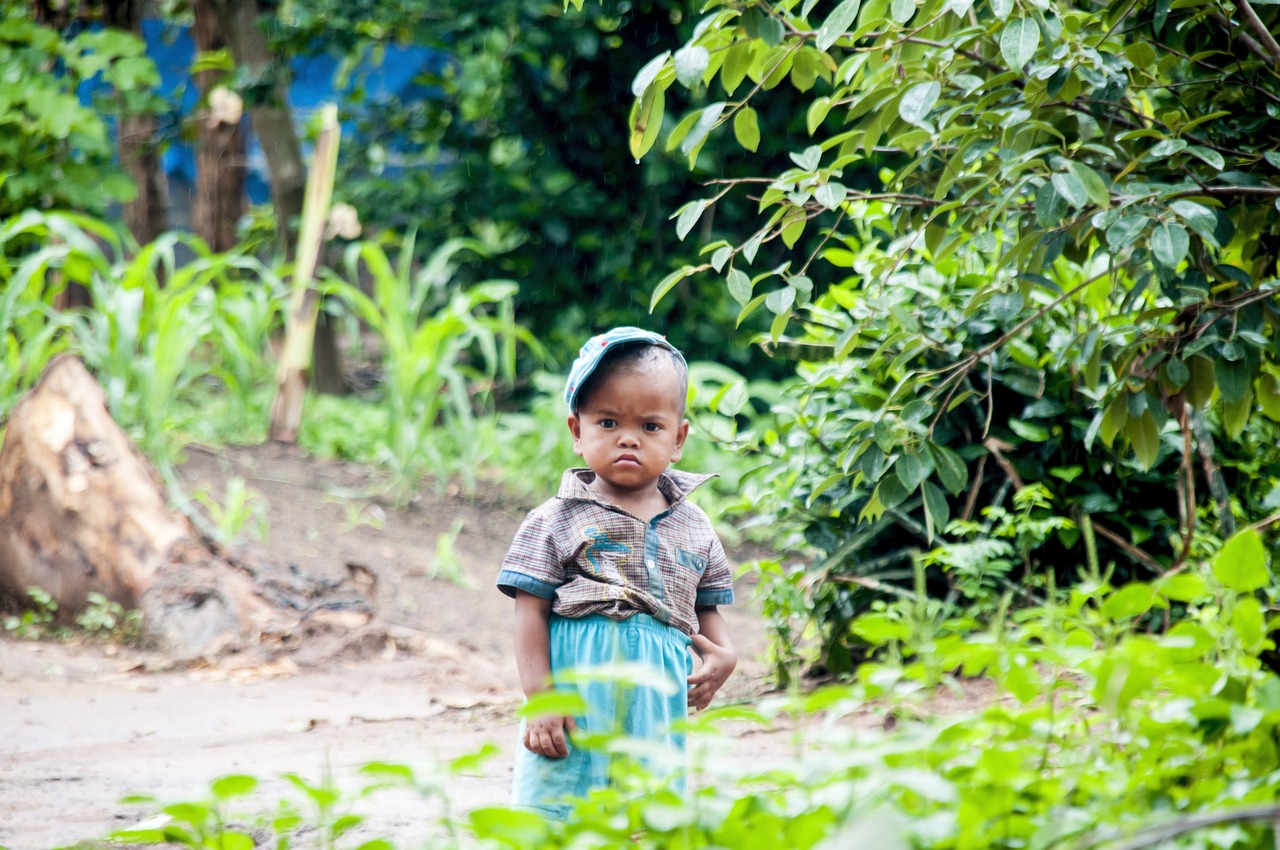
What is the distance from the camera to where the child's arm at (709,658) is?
2.15 m

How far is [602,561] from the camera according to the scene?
2.08 m

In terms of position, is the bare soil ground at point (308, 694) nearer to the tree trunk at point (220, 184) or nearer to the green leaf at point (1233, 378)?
the green leaf at point (1233, 378)

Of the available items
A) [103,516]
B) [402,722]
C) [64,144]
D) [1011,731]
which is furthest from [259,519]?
[1011,731]

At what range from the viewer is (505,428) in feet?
24.6

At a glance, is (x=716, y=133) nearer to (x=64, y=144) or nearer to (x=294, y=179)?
(x=294, y=179)

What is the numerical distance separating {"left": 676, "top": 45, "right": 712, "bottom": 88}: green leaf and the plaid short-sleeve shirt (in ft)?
2.42

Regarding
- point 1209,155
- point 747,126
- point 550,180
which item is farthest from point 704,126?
point 550,180

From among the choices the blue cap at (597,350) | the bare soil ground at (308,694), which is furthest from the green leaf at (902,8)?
the bare soil ground at (308,694)

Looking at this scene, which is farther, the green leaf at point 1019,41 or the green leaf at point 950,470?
the green leaf at point 950,470

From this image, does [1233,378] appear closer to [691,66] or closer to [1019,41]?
[1019,41]

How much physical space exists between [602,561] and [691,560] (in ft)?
0.58

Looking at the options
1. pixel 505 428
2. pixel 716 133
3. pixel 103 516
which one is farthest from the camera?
pixel 505 428

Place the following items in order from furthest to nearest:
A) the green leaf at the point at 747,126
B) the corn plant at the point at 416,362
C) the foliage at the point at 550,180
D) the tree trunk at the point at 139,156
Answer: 1. the tree trunk at the point at 139,156
2. the foliage at the point at 550,180
3. the corn plant at the point at 416,362
4. the green leaf at the point at 747,126

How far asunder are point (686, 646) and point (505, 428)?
546 centimetres
